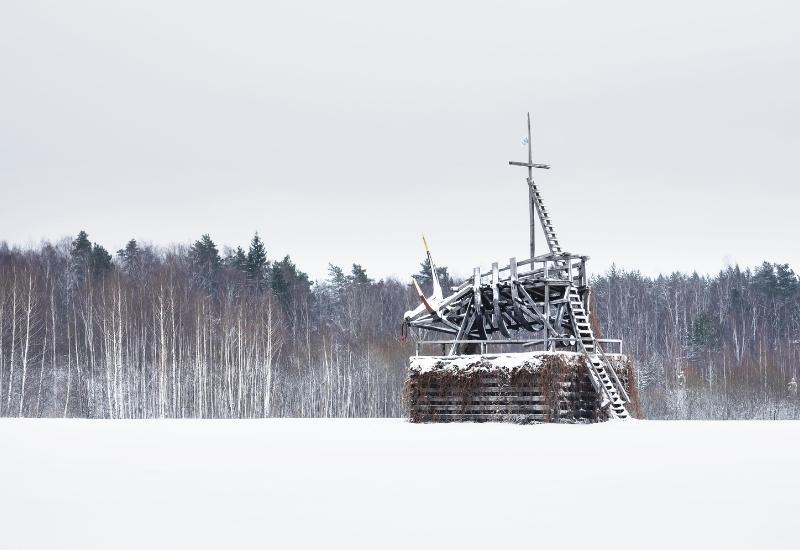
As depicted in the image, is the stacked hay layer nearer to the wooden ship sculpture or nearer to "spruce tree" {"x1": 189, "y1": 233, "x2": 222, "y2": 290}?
the wooden ship sculpture

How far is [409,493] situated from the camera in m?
13.7

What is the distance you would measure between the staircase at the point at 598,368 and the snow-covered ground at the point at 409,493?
6441 mm

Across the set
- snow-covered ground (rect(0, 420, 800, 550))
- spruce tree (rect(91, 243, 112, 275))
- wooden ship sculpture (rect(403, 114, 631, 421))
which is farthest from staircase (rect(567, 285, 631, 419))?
spruce tree (rect(91, 243, 112, 275))

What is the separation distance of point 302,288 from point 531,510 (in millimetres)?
86770

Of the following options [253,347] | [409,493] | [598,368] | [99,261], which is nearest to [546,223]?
[598,368]

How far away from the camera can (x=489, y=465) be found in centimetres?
1738

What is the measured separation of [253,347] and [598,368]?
4135cm

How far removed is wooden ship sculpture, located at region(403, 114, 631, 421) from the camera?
98.9 feet

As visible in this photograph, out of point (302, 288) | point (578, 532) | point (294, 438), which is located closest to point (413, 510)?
point (578, 532)

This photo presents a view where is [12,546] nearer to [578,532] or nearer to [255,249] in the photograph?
[578,532]

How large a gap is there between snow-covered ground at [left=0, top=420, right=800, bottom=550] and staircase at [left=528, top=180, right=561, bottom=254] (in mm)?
10423

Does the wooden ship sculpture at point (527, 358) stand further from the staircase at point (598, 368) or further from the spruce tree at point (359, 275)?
the spruce tree at point (359, 275)

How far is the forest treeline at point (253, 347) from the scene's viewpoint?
64688 millimetres

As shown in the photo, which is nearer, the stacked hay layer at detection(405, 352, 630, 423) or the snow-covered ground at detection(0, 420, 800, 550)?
the snow-covered ground at detection(0, 420, 800, 550)
